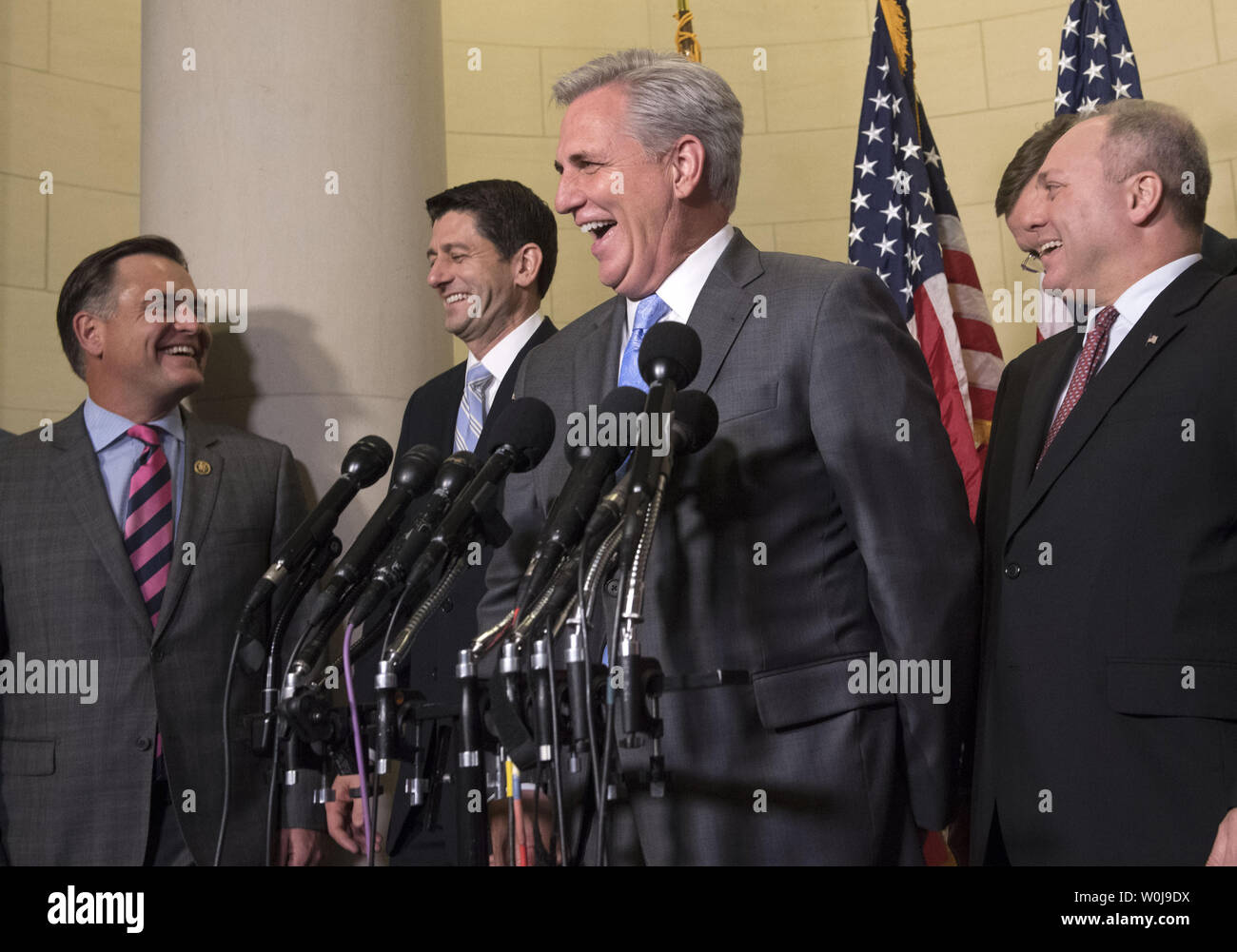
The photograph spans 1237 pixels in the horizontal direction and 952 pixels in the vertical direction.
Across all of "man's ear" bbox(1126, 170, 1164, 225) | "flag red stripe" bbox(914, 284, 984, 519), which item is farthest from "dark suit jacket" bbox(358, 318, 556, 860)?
"flag red stripe" bbox(914, 284, 984, 519)

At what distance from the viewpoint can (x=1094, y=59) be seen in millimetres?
4852

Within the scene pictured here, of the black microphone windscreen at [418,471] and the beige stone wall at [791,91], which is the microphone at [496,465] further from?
the beige stone wall at [791,91]

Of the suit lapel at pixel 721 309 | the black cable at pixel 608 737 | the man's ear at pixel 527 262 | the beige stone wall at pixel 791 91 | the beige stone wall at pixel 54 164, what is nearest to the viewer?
the black cable at pixel 608 737

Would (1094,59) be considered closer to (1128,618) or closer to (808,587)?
(1128,618)

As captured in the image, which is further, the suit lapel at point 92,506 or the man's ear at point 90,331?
the man's ear at point 90,331

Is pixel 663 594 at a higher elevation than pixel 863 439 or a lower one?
lower

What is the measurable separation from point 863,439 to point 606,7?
15.0ft

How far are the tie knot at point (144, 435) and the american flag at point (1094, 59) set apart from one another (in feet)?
10.7

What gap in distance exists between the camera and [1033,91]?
589 cm

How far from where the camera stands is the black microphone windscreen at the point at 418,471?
1.91 metres

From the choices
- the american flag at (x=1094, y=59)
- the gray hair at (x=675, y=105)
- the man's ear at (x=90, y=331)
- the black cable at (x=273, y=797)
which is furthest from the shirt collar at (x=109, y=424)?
the american flag at (x=1094, y=59)

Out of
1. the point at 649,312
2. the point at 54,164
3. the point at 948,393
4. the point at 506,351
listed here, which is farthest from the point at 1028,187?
the point at 54,164
